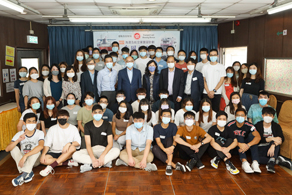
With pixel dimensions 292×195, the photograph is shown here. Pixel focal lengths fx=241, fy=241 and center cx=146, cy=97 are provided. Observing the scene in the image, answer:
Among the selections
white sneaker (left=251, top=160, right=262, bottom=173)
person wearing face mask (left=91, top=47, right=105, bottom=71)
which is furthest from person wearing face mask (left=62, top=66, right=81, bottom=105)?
white sneaker (left=251, top=160, right=262, bottom=173)

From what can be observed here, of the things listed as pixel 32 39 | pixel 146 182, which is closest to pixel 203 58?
pixel 146 182

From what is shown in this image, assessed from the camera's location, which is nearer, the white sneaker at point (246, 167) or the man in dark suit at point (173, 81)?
the white sneaker at point (246, 167)

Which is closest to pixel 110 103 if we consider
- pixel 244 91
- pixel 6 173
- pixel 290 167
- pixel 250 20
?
pixel 6 173

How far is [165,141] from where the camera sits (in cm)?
409

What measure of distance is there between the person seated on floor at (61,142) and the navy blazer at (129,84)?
1.49 m

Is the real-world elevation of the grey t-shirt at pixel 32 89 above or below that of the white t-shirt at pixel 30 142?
above

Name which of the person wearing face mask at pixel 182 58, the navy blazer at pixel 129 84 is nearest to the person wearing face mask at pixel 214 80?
the person wearing face mask at pixel 182 58

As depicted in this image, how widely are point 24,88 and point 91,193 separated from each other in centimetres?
297

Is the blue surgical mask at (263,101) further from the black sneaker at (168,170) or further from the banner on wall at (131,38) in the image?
the banner on wall at (131,38)

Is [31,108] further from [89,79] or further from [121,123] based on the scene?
[121,123]

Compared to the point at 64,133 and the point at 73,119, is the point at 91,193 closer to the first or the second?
the point at 64,133

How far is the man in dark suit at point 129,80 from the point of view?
5.11 metres

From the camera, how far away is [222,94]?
216 inches

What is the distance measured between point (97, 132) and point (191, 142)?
1.61 metres
